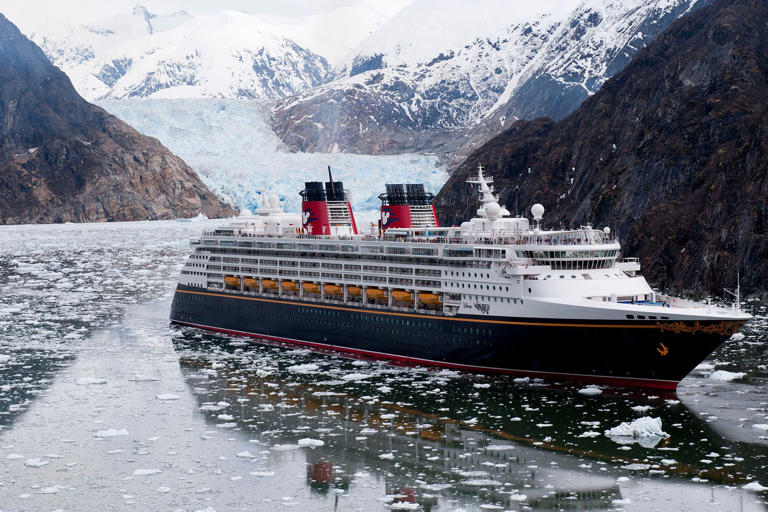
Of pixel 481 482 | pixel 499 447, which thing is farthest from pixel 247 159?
pixel 481 482

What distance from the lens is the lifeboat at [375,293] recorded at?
44.8 metres

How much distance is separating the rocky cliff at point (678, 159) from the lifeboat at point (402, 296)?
2776 cm

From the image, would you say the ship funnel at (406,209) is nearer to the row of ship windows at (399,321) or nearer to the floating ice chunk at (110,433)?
the row of ship windows at (399,321)

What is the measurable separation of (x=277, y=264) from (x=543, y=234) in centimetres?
1618

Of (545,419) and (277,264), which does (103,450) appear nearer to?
(545,419)

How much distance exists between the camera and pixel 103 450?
3011cm

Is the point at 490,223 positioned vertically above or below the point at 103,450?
above

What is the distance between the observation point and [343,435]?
31.9m

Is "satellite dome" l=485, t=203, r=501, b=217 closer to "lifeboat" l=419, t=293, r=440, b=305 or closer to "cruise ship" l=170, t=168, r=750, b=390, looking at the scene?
"cruise ship" l=170, t=168, r=750, b=390

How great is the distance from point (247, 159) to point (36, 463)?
437 ft

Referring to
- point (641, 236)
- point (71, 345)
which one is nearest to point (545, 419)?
point (71, 345)

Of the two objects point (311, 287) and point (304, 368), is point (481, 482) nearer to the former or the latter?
point (304, 368)

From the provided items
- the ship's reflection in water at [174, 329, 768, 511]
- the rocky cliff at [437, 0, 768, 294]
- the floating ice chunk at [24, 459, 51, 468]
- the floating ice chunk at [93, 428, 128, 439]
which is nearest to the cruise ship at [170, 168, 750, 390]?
the ship's reflection in water at [174, 329, 768, 511]

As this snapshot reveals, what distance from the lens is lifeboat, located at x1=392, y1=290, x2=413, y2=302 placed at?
142 feet
